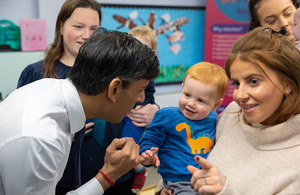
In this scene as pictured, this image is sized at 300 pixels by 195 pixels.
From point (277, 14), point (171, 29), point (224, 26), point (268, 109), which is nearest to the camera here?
point (268, 109)

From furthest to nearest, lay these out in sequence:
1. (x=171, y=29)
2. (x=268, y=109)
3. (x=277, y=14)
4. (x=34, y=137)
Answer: (x=171, y=29), (x=277, y=14), (x=268, y=109), (x=34, y=137)

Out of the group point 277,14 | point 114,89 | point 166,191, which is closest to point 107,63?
point 114,89

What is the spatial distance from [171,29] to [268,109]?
3436mm

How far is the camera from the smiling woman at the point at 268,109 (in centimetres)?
129

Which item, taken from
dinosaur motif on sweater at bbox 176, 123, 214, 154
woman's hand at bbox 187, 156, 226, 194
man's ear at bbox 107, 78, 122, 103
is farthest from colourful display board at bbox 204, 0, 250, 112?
woman's hand at bbox 187, 156, 226, 194

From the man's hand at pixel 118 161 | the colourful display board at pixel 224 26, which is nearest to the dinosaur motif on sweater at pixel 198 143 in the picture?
the man's hand at pixel 118 161

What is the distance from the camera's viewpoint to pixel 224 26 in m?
4.29

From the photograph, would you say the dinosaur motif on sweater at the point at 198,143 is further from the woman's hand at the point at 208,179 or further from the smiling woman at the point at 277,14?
the smiling woman at the point at 277,14

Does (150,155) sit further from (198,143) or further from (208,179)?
(208,179)

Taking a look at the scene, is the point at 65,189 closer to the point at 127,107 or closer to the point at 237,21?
the point at 127,107

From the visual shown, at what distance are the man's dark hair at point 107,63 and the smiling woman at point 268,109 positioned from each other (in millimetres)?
432

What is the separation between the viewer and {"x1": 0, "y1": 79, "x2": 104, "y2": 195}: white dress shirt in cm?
115

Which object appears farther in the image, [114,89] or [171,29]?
[171,29]

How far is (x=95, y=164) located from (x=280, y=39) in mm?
1313
